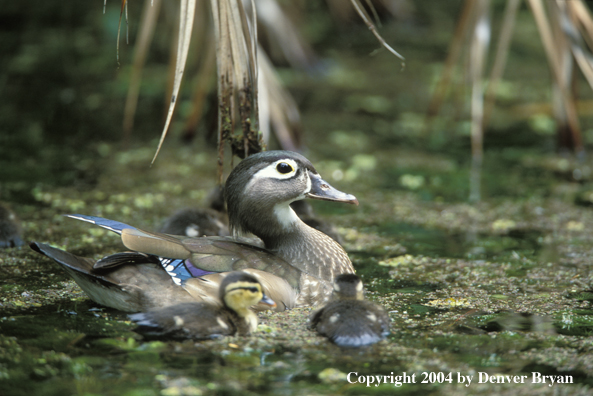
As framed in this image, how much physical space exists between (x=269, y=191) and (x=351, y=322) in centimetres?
109

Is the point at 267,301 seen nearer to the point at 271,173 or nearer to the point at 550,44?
the point at 271,173

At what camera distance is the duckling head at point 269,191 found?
4160 mm

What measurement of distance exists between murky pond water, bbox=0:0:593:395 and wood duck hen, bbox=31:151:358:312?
20cm

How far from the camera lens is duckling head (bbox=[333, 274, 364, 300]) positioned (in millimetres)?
3762

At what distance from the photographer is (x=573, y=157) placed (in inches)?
283

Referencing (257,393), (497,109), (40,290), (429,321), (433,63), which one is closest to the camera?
(257,393)

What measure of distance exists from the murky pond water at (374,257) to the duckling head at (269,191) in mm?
665

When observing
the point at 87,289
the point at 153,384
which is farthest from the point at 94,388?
the point at 87,289

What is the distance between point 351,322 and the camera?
134 inches

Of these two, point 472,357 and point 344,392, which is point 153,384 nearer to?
point 344,392

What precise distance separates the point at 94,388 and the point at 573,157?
5.75m

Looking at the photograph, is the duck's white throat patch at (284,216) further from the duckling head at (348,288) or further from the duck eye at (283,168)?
the duckling head at (348,288)

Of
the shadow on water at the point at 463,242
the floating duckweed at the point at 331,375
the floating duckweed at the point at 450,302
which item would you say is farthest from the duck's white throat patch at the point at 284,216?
the floating duckweed at the point at 331,375

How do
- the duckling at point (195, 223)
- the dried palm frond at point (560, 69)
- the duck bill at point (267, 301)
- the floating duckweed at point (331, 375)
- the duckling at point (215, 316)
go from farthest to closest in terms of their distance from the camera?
the dried palm frond at point (560, 69) → the duckling at point (195, 223) → the duck bill at point (267, 301) → the duckling at point (215, 316) → the floating duckweed at point (331, 375)
